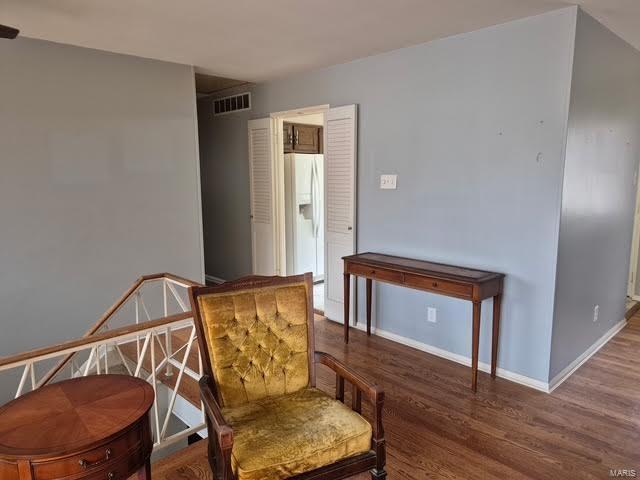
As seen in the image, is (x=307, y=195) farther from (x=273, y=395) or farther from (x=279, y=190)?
(x=273, y=395)

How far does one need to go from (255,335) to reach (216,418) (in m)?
0.51

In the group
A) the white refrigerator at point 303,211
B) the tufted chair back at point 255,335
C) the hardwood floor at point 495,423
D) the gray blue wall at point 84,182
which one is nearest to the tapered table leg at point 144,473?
the tufted chair back at point 255,335

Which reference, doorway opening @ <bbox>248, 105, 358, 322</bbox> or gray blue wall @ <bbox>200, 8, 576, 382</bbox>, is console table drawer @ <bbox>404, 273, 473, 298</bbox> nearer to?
gray blue wall @ <bbox>200, 8, 576, 382</bbox>

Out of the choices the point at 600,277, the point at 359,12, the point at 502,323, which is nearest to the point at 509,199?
the point at 502,323

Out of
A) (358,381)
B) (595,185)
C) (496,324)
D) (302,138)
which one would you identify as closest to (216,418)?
(358,381)

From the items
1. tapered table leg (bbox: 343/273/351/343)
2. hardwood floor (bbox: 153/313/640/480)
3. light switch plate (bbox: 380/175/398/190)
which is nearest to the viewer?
hardwood floor (bbox: 153/313/640/480)

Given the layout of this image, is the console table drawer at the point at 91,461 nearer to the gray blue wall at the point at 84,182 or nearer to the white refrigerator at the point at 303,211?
the gray blue wall at the point at 84,182

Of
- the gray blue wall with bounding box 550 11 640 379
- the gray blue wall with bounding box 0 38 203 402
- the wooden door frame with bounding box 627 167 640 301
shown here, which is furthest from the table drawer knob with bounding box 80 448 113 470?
the wooden door frame with bounding box 627 167 640 301

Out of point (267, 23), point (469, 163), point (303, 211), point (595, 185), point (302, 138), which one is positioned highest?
point (267, 23)

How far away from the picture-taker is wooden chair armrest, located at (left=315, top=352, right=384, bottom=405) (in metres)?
1.72

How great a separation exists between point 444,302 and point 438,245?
46 cm

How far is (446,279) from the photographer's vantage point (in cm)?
300

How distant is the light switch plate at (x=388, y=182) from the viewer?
3.71m

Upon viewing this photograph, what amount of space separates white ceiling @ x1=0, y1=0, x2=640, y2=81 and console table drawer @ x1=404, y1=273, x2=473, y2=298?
1.74 metres
